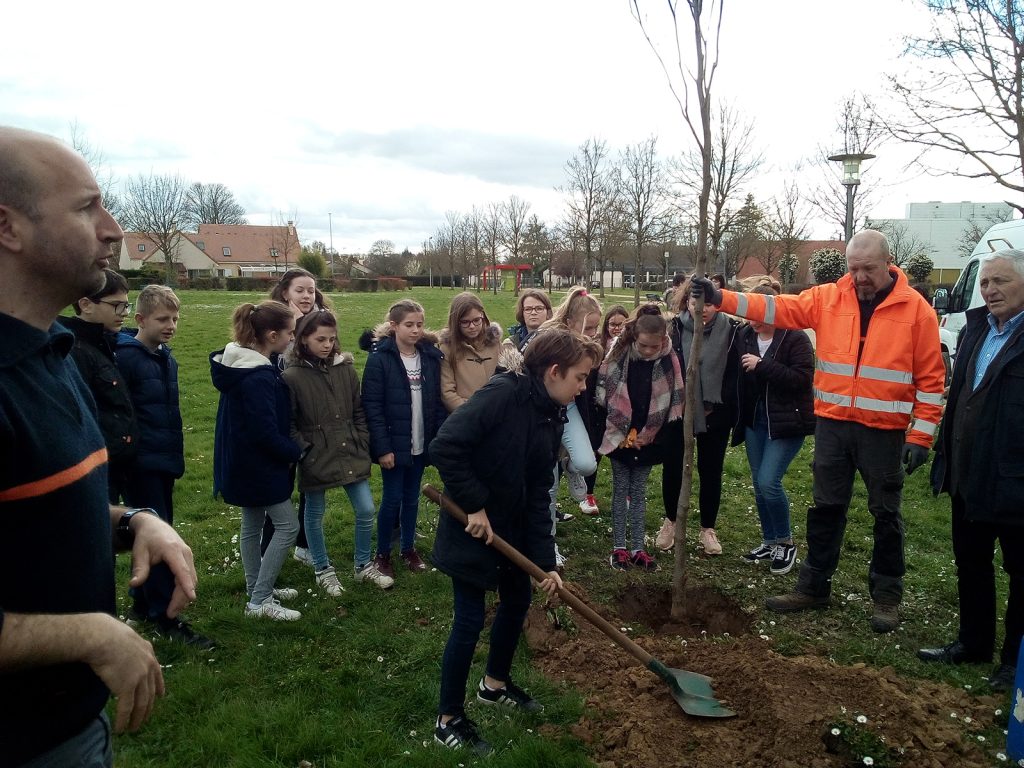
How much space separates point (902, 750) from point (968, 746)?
413 millimetres

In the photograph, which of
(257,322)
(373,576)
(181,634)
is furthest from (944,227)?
(181,634)

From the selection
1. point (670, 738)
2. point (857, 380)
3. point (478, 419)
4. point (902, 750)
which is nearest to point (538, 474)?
point (478, 419)

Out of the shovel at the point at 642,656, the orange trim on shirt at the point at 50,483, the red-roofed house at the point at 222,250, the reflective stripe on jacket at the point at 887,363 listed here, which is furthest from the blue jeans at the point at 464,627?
the red-roofed house at the point at 222,250

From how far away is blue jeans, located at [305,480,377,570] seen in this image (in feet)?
16.6

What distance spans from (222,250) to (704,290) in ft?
276

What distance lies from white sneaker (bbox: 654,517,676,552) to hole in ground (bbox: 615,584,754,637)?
32.5 inches

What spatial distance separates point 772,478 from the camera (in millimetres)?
5527

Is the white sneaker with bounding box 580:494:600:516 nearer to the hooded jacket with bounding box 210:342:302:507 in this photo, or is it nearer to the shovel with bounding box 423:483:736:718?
the shovel with bounding box 423:483:736:718

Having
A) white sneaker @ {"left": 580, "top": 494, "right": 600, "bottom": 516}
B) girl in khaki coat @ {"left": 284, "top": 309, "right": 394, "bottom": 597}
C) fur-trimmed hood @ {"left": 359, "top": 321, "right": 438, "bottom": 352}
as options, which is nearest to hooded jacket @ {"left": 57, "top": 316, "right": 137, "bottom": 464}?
girl in khaki coat @ {"left": 284, "top": 309, "right": 394, "bottom": 597}

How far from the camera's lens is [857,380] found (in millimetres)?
4488

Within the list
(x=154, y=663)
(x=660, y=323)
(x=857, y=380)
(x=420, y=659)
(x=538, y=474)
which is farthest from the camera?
(x=660, y=323)

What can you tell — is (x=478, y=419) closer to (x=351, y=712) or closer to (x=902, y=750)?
(x=351, y=712)

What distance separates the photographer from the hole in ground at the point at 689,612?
470cm

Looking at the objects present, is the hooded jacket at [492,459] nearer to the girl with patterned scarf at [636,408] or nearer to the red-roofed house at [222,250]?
the girl with patterned scarf at [636,408]
